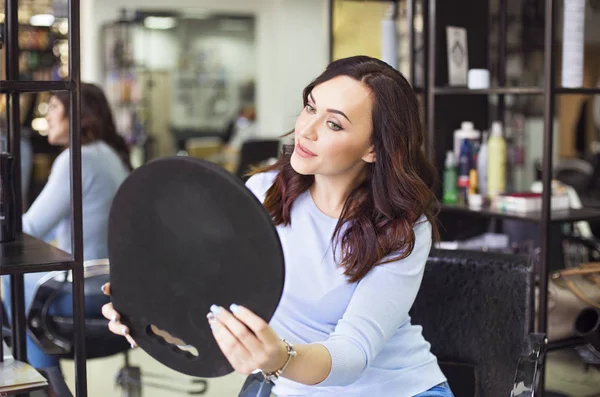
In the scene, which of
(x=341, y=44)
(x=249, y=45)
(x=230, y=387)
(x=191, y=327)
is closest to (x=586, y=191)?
(x=341, y=44)

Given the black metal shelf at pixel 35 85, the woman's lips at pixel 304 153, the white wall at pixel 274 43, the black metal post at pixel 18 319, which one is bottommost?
the black metal post at pixel 18 319

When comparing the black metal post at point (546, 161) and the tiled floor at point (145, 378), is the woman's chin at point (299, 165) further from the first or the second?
the tiled floor at point (145, 378)

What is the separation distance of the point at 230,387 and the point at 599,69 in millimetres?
7973

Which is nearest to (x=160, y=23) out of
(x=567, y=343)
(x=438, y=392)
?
(x=567, y=343)

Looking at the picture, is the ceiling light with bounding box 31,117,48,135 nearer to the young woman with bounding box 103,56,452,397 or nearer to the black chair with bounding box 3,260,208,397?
the black chair with bounding box 3,260,208,397

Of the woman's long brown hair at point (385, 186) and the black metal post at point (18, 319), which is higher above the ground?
the woman's long brown hair at point (385, 186)

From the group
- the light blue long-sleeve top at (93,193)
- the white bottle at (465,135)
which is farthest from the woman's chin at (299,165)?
the white bottle at (465,135)

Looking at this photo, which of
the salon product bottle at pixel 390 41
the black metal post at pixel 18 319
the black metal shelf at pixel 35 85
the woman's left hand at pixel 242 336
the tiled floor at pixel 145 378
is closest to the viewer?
the woman's left hand at pixel 242 336

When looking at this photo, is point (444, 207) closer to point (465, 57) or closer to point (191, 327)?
point (465, 57)

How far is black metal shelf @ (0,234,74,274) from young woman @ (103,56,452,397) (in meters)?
0.47

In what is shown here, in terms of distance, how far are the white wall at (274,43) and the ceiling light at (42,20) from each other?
23.8 inches

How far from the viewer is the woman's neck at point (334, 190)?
1.83 metres

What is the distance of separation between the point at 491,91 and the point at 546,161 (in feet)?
1.20

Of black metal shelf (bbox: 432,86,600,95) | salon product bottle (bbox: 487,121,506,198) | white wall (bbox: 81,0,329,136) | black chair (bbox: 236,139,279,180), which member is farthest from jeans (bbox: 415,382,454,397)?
white wall (bbox: 81,0,329,136)
